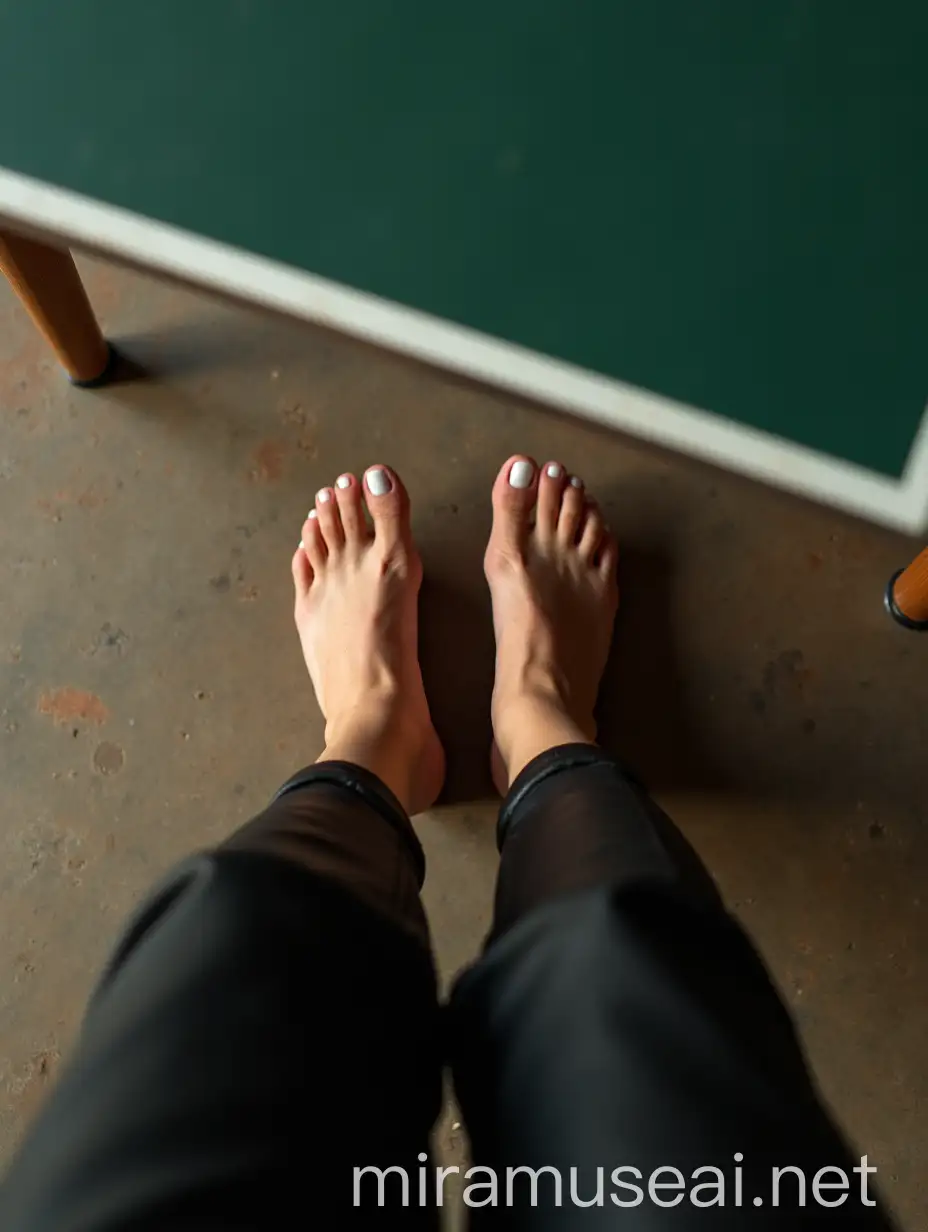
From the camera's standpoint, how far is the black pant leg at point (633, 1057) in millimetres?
445

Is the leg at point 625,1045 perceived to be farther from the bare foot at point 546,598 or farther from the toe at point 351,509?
the toe at point 351,509

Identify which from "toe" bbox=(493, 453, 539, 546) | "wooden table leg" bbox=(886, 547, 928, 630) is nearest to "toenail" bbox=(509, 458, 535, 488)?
"toe" bbox=(493, 453, 539, 546)

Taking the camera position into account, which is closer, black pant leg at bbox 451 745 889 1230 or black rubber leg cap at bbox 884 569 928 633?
black pant leg at bbox 451 745 889 1230

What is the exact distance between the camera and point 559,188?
53 centimetres

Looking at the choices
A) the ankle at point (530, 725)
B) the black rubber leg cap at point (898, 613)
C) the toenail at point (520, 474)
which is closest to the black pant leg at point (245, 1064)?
the ankle at point (530, 725)

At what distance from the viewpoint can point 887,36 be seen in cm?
53

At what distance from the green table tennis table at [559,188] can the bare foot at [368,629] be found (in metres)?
0.48

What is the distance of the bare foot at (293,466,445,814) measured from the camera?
928 mm

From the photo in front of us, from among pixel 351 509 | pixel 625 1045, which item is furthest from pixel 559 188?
pixel 351 509

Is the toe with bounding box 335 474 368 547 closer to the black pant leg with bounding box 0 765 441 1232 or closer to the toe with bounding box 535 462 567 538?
the toe with bounding box 535 462 567 538

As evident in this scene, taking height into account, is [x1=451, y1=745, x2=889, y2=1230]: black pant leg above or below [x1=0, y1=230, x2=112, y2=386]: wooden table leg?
below

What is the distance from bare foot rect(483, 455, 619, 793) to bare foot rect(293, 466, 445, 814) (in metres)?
0.08

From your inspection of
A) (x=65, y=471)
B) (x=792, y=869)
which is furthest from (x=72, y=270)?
(x=792, y=869)

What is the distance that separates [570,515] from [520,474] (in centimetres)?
7
